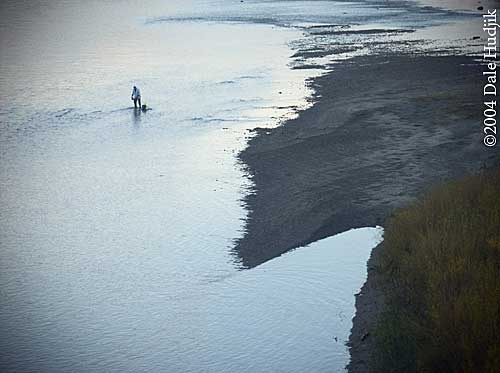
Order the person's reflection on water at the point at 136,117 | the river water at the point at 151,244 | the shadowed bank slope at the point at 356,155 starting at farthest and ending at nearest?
1. the person's reflection on water at the point at 136,117
2. the shadowed bank slope at the point at 356,155
3. the river water at the point at 151,244

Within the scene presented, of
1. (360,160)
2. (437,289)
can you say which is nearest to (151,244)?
(360,160)

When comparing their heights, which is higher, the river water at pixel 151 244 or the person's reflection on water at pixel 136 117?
the person's reflection on water at pixel 136 117

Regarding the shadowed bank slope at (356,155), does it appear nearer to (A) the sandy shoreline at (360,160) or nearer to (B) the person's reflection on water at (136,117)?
(A) the sandy shoreline at (360,160)

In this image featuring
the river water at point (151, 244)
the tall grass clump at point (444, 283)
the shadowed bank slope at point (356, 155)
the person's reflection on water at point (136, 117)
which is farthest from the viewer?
the person's reflection on water at point (136, 117)

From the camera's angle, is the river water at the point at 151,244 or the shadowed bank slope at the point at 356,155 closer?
the river water at the point at 151,244

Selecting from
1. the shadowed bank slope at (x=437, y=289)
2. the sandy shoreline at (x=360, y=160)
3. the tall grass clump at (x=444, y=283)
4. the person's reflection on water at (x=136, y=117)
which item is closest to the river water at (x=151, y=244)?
the person's reflection on water at (x=136, y=117)

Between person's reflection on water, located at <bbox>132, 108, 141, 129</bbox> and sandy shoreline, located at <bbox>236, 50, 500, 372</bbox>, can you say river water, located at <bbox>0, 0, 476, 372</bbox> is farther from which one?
sandy shoreline, located at <bbox>236, 50, 500, 372</bbox>
